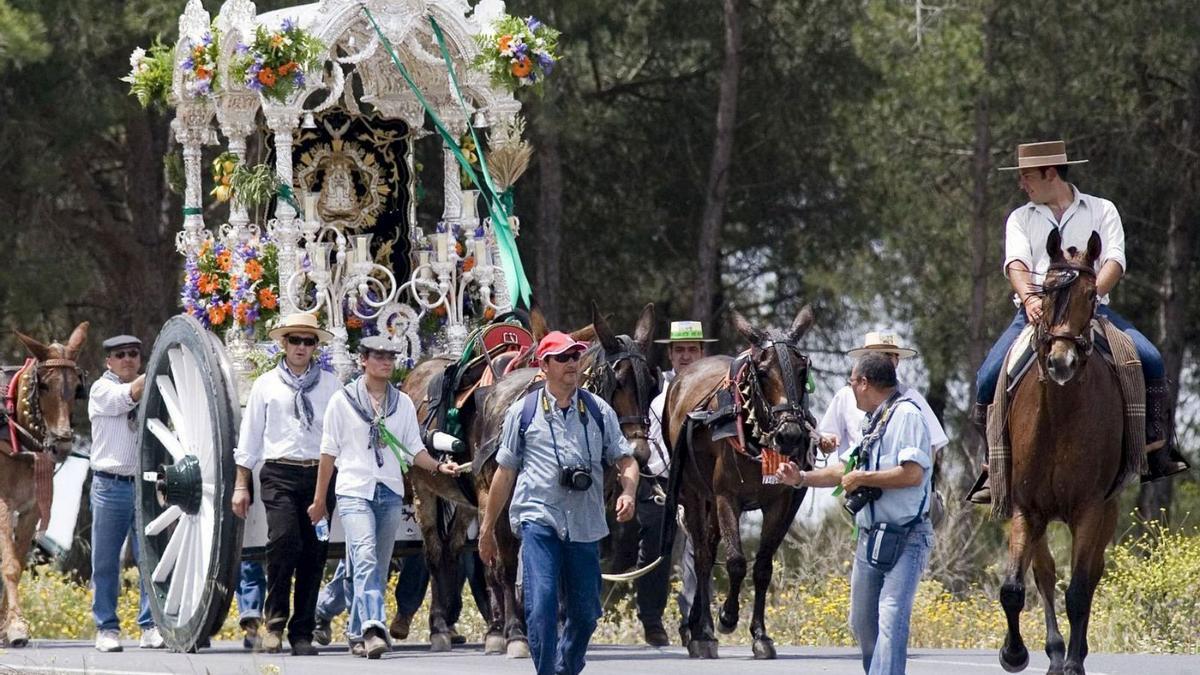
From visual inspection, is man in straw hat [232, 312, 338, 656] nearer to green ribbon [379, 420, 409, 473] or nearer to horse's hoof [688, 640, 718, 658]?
green ribbon [379, 420, 409, 473]

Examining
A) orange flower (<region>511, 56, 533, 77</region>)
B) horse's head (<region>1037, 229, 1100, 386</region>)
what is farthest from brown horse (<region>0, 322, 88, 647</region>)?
horse's head (<region>1037, 229, 1100, 386</region>)

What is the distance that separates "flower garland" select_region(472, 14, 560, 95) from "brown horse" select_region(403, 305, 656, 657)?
2.24 metres

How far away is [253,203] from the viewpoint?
15.4 metres

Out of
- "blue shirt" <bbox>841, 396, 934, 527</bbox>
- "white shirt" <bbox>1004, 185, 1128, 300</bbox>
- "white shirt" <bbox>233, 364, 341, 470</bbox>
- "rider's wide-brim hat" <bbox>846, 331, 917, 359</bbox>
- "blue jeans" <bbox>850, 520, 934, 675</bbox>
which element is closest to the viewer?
"blue jeans" <bbox>850, 520, 934, 675</bbox>

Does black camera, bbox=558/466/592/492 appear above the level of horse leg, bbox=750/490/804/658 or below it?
above

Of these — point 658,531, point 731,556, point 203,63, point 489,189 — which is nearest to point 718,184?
point 489,189

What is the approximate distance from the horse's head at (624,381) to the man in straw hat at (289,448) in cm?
165

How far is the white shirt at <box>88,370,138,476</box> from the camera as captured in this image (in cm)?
1432

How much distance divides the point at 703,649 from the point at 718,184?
1196cm

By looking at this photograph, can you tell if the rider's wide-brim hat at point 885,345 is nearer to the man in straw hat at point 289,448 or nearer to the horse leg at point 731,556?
the horse leg at point 731,556

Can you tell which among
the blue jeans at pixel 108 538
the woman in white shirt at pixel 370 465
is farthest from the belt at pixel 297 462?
the blue jeans at pixel 108 538

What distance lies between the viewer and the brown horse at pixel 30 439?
1438 centimetres

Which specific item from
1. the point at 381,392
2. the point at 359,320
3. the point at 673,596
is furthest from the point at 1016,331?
the point at 673,596

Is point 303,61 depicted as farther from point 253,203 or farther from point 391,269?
point 391,269
